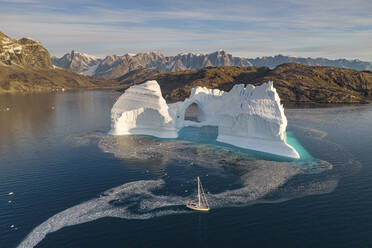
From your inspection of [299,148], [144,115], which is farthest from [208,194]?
[144,115]

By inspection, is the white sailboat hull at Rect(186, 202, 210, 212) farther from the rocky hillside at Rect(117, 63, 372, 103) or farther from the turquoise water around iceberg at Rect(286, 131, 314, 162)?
the rocky hillside at Rect(117, 63, 372, 103)

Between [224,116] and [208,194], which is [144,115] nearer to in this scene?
[224,116]

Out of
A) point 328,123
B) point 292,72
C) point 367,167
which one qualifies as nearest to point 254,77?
point 292,72

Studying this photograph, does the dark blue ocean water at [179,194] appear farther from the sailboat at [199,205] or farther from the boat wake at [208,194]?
the sailboat at [199,205]

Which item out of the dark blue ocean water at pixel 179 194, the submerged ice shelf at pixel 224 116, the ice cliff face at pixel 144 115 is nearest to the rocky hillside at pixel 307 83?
the submerged ice shelf at pixel 224 116

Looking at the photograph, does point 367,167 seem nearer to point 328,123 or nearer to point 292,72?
point 328,123

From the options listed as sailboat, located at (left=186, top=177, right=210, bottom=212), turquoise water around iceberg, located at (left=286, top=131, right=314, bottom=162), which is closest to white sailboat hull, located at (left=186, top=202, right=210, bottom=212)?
sailboat, located at (left=186, top=177, right=210, bottom=212)
